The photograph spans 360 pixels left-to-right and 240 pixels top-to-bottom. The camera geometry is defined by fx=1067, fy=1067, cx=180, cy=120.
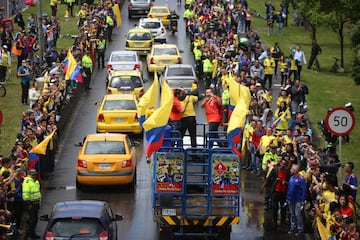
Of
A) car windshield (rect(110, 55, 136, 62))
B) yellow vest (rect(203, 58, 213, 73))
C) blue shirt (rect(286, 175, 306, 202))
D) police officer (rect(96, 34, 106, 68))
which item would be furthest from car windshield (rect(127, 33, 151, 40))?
blue shirt (rect(286, 175, 306, 202))

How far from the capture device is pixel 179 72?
4322 centimetres

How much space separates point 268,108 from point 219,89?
28.8 feet

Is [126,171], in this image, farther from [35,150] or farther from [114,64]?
[114,64]

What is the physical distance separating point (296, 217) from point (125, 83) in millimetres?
17683

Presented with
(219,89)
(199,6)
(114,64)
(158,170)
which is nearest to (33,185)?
(158,170)

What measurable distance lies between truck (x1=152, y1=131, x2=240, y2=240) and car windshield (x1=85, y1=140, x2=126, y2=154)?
5.23 m

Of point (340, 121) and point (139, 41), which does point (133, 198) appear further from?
point (139, 41)

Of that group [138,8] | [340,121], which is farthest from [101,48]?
[340,121]

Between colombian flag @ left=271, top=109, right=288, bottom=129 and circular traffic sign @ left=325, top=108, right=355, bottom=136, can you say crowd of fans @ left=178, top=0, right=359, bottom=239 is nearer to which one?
colombian flag @ left=271, top=109, right=288, bottom=129

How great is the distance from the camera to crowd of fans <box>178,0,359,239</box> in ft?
72.0

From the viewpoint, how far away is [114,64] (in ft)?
152

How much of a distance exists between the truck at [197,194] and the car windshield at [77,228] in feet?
9.17

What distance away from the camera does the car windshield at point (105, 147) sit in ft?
91.6

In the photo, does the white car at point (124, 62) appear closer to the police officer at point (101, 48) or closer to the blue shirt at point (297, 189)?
the police officer at point (101, 48)
